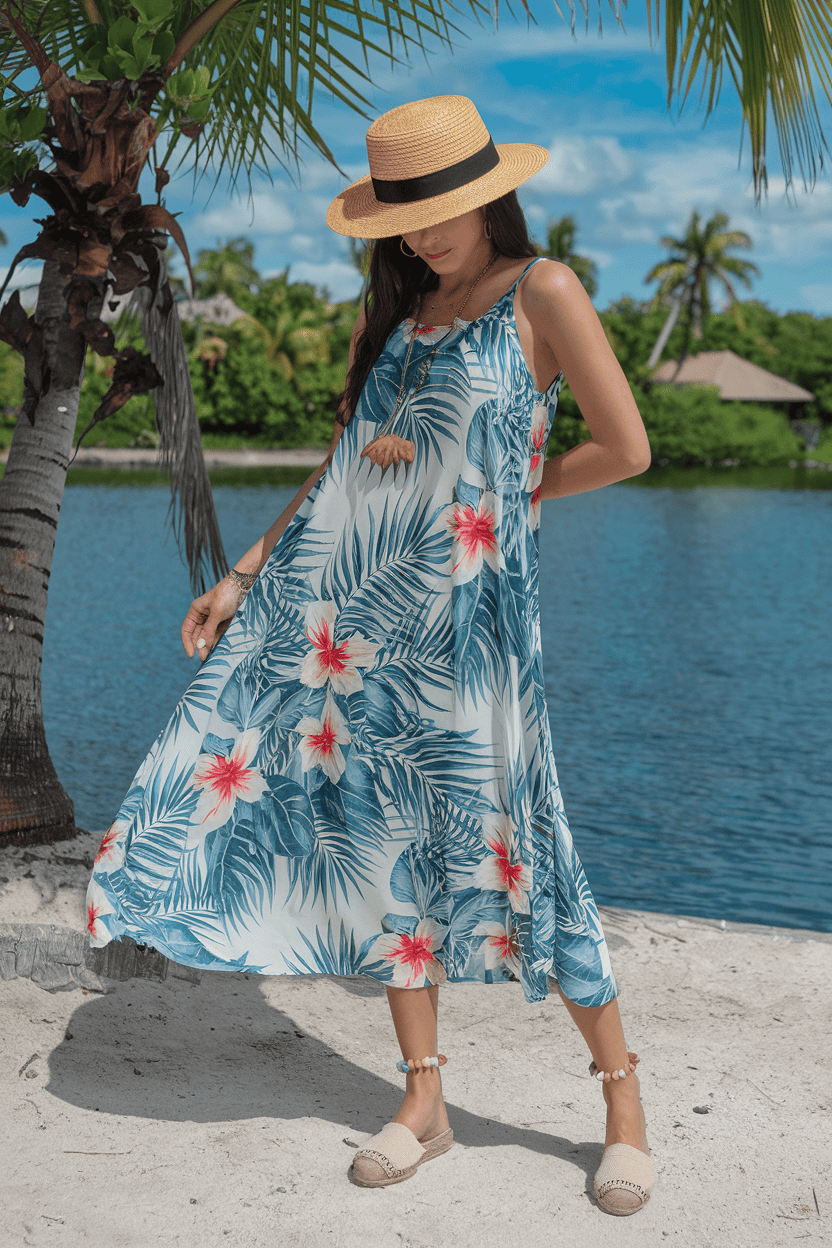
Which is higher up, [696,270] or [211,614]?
[211,614]

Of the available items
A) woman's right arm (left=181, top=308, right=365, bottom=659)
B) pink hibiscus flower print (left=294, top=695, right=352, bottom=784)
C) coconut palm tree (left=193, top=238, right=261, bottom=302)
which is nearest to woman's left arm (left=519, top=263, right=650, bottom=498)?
woman's right arm (left=181, top=308, right=365, bottom=659)

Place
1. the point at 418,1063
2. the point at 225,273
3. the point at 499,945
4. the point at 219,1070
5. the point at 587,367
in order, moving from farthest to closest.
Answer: the point at 225,273 → the point at 219,1070 → the point at 418,1063 → the point at 499,945 → the point at 587,367

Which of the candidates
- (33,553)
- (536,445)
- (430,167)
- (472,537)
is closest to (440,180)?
(430,167)

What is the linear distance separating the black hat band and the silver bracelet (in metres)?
0.78

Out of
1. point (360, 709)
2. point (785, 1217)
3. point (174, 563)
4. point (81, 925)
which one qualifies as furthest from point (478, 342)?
point (174, 563)

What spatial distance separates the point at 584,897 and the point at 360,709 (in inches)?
22.1

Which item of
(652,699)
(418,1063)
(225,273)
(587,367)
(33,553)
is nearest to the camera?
(587,367)

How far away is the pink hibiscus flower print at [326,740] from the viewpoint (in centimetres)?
234

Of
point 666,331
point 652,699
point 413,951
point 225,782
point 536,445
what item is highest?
point 536,445

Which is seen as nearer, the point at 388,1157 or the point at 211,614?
the point at 388,1157

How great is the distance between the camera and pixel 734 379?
6334cm

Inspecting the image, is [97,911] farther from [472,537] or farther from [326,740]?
[472,537]

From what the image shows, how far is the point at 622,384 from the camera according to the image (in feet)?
7.33

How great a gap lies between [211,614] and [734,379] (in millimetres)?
64632
